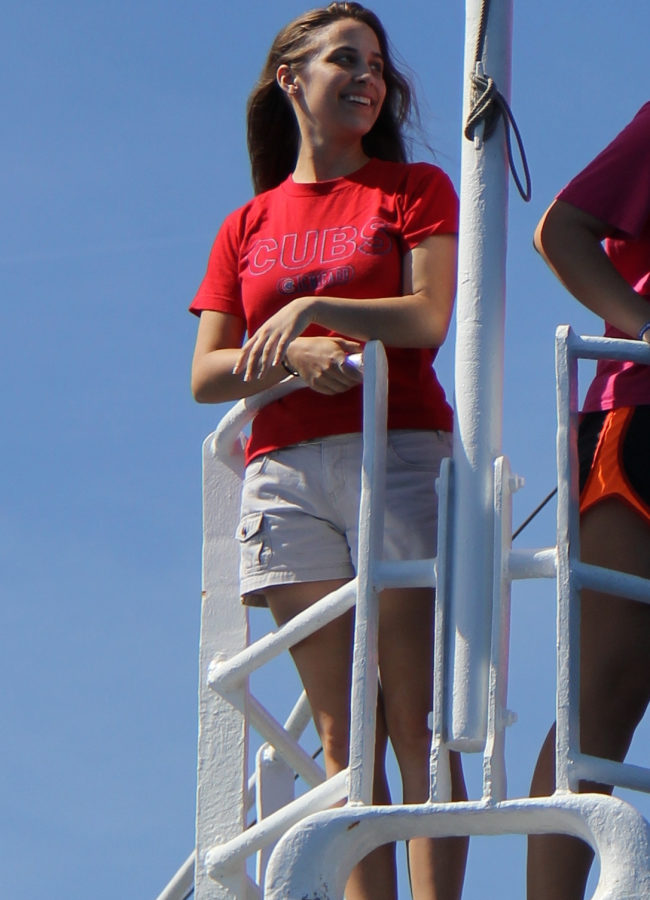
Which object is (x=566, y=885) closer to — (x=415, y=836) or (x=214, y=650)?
(x=415, y=836)

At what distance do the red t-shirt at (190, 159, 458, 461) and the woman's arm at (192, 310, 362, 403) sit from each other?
49 mm

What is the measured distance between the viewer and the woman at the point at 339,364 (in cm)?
407

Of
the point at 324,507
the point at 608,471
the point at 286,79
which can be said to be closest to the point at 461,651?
the point at 608,471

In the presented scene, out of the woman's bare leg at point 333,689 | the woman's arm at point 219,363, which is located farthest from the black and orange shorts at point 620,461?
the woman's arm at point 219,363

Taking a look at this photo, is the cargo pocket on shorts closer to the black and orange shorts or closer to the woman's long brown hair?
the black and orange shorts

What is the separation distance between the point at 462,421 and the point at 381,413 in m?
0.17

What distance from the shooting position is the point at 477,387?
393 cm

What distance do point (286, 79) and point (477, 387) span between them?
1.38 metres

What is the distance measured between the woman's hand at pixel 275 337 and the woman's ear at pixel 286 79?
0.88 m

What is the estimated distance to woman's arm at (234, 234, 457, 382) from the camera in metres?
4.15

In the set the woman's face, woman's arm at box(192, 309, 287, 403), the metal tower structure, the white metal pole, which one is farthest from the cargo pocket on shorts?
the woman's face

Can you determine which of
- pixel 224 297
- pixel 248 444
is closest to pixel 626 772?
pixel 248 444

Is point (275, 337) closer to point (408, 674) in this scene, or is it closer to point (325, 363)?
point (325, 363)

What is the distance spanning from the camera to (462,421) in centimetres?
392
